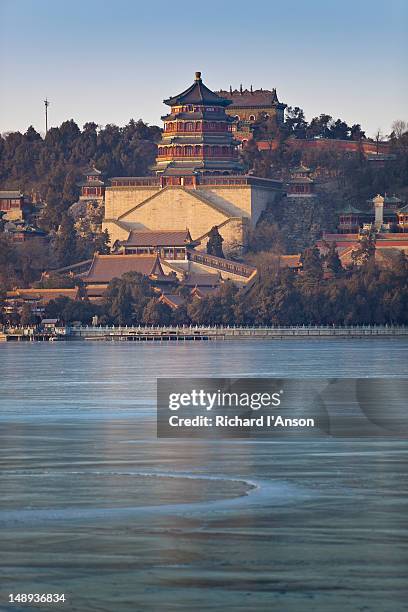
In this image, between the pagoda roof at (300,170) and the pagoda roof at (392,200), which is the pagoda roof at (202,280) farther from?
the pagoda roof at (392,200)

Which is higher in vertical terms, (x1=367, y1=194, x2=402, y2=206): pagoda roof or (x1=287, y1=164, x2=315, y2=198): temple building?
(x1=287, y1=164, x2=315, y2=198): temple building

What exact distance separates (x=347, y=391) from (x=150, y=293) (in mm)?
99533

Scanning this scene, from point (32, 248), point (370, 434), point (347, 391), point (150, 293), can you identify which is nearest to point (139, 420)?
point (370, 434)

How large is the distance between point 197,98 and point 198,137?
12.9ft

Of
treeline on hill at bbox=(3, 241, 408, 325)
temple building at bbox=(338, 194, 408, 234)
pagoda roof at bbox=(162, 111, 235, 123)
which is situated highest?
pagoda roof at bbox=(162, 111, 235, 123)

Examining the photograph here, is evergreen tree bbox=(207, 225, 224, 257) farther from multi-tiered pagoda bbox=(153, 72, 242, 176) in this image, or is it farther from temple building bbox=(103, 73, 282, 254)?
multi-tiered pagoda bbox=(153, 72, 242, 176)

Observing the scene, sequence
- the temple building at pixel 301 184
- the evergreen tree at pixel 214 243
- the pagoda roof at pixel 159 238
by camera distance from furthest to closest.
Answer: the temple building at pixel 301 184
the pagoda roof at pixel 159 238
the evergreen tree at pixel 214 243

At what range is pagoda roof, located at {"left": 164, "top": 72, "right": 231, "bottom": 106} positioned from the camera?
189 metres

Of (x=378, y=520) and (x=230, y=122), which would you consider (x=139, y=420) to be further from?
(x=230, y=122)

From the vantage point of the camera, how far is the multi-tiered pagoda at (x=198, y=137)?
188125 millimetres

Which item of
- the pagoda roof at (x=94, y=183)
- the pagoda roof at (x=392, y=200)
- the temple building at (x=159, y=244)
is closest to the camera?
the temple building at (x=159, y=244)

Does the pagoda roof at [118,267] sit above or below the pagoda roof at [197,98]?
below

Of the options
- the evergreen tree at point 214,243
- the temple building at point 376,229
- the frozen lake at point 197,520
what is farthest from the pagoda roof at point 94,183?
the frozen lake at point 197,520

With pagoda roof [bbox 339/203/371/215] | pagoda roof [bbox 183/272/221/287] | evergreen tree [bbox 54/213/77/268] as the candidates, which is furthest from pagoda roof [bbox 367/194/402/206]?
evergreen tree [bbox 54/213/77/268]
